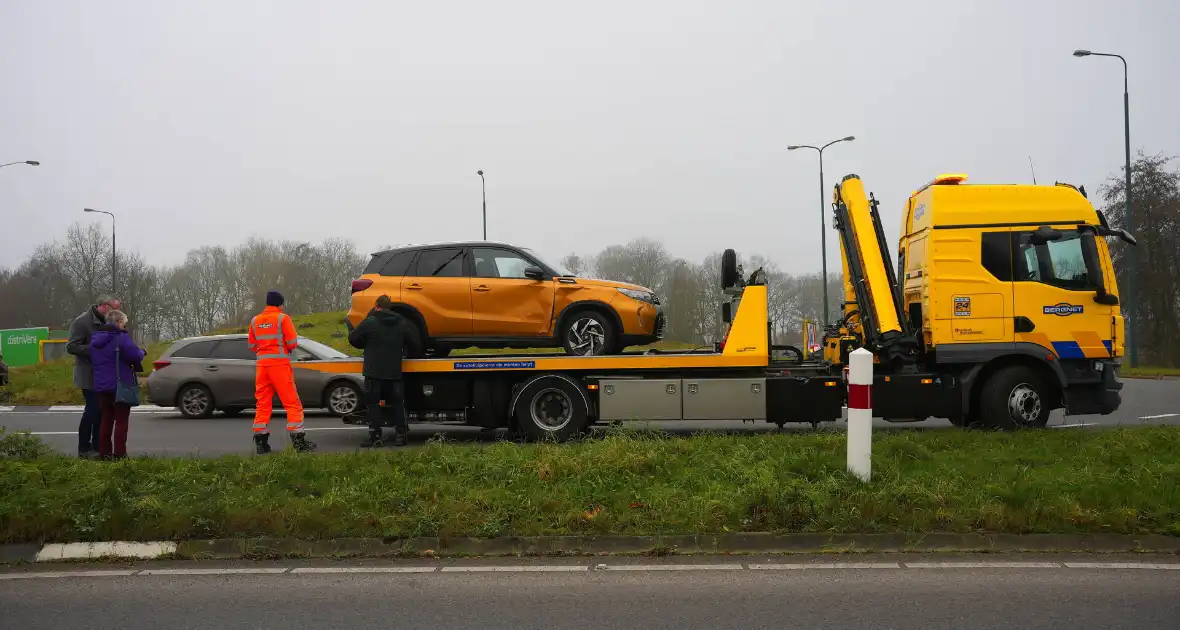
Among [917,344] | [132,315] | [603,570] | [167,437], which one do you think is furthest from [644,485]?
[132,315]

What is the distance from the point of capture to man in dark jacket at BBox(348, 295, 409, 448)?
9656 mm

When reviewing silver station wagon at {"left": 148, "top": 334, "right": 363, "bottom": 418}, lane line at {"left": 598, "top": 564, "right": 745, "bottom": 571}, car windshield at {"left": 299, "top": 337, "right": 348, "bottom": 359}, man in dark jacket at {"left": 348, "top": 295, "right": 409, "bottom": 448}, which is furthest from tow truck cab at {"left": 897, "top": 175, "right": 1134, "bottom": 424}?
car windshield at {"left": 299, "top": 337, "right": 348, "bottom": 359}

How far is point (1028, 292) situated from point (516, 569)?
7.44 metres

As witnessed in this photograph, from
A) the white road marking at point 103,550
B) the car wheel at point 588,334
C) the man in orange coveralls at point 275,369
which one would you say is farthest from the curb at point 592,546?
the car wheel at point 588,334

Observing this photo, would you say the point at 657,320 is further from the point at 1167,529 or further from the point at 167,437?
the point at 167,437

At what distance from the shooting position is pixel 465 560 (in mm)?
5547

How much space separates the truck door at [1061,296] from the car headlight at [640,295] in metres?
4.23

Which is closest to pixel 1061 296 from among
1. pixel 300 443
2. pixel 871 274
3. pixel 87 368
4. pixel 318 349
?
pixel 871 274

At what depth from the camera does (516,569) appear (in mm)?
5309

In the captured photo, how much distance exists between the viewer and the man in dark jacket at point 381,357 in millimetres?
9656

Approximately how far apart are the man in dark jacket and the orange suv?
0.41m

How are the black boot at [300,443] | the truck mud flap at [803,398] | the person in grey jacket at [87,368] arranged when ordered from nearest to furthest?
the person in grey jacket at [87,368] → the black boot at [300,443] → the truck mud flap at [803,398]

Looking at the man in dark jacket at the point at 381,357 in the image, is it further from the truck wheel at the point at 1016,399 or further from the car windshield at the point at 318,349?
the truck wheel at the point at 1016,399

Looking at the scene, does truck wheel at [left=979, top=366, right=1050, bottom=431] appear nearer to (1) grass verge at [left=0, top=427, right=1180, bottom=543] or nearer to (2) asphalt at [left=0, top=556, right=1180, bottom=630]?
(1) grass verge at [left=0, top=427, right=1180, bottom=543]
